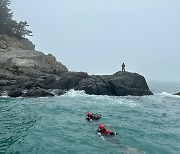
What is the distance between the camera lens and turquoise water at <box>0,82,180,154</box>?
779 inches

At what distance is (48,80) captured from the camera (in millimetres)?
52812

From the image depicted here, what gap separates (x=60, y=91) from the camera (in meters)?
50.1

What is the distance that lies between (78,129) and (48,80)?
29.1m

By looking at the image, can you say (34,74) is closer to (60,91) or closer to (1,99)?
(60,91)

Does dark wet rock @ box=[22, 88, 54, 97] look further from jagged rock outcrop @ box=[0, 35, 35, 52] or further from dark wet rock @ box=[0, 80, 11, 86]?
jagged rock outcrop @ box=[0, 35, 35, 52]

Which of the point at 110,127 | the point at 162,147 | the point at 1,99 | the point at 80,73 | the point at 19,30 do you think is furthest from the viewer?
the point at 19,30

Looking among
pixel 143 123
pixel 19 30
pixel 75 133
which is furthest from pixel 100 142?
pixel 19 30

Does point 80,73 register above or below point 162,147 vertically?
above

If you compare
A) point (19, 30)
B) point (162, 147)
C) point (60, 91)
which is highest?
point (19, 30)

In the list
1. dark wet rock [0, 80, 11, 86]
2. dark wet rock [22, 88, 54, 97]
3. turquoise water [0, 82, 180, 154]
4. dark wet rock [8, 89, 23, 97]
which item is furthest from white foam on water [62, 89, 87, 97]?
dark wet rock [0, 80, 11, 86]

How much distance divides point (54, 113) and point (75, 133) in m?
9.48

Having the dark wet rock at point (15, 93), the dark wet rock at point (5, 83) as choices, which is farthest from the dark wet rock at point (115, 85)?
the dark wet rock at point (5, 83)

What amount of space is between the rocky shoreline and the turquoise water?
32.2ft

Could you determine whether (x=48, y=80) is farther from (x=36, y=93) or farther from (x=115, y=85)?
(x=115, y=85)
